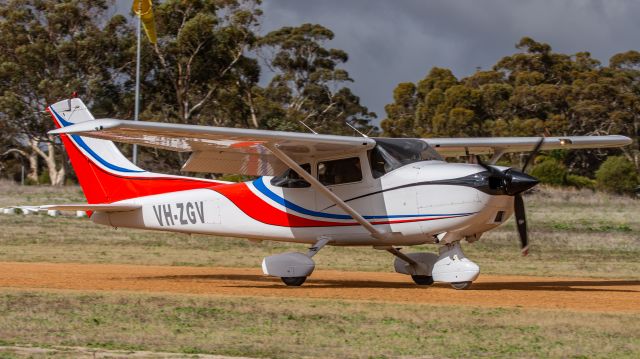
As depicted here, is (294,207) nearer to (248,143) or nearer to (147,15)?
(248,143)

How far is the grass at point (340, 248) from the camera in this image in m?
22.3

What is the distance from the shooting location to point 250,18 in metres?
61.8

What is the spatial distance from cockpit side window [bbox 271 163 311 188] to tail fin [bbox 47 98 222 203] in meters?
1.75

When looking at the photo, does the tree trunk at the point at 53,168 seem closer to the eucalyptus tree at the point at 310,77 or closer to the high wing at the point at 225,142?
the eucalyptus tree at the point at 310,77

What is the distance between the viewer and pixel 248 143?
15969mm

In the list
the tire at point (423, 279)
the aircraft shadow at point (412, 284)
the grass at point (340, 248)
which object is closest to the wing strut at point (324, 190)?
the aircraft shadow at point (412, 284)

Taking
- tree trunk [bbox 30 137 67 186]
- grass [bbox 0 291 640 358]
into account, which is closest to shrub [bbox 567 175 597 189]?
tree trunk [bbox 30 137 67 186]

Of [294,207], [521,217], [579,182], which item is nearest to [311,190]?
[294,207]

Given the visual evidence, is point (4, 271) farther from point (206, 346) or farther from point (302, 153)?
point (206, 346)

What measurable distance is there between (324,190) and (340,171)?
536mm

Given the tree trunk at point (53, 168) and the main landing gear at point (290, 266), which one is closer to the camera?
the main landing gear at point (290, 266)

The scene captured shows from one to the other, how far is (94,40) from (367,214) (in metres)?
48.3

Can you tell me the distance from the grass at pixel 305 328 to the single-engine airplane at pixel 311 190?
8.46 feet

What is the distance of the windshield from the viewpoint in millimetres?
16078
